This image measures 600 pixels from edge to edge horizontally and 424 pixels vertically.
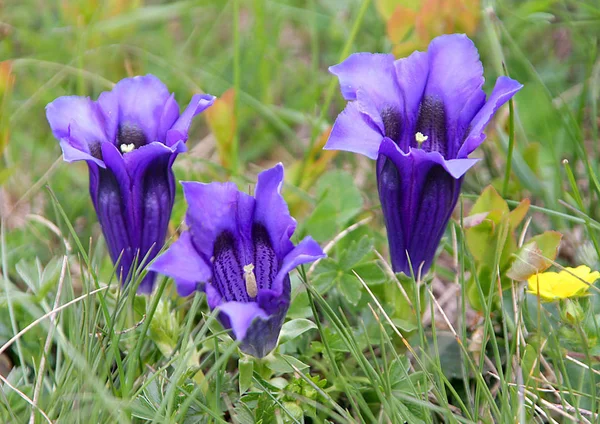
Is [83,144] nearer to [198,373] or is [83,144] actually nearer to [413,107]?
[198,373]

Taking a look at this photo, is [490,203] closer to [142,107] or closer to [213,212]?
[213,212]

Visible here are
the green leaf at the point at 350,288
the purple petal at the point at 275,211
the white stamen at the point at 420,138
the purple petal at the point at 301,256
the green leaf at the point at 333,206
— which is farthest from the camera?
the green leaf at the point at 333,206

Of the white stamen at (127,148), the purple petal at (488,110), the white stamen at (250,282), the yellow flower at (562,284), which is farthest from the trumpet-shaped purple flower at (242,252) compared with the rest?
the yellow flower at (562,284)

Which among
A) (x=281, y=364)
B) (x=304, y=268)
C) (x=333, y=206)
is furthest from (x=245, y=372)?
(x=333, y=206)

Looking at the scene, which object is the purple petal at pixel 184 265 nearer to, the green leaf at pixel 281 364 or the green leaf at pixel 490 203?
the green leaf at pixel 281 364

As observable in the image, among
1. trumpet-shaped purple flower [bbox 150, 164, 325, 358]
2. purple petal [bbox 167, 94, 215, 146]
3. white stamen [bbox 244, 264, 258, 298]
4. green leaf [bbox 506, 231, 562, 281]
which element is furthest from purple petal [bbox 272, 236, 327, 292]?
green leaf [bbox 506, 231, 562, 281]

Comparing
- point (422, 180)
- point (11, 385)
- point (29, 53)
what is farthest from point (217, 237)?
point (29, 53)

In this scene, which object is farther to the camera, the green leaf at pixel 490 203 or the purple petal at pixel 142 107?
the green leaf at pixel 490 203
